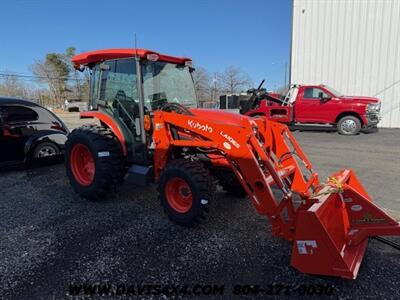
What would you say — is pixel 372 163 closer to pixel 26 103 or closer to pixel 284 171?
pixel 284 171

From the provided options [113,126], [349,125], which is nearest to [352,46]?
[349,125]

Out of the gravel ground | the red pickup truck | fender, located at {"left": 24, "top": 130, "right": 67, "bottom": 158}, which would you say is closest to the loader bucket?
the gravel ground

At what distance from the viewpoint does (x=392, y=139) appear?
1034 cm

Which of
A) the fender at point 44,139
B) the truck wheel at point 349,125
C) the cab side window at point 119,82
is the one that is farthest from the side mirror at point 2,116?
the truck wheel at point 349,125

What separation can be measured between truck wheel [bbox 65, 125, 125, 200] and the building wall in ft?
42.6

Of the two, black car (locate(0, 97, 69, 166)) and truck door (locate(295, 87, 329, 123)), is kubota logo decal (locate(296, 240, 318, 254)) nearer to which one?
black car (locate(0, 97, 69, 166))

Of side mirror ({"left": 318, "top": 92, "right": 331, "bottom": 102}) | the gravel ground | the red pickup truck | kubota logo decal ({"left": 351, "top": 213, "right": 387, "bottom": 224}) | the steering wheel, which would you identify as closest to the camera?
the gravel ground

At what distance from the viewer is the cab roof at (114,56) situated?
3.98m

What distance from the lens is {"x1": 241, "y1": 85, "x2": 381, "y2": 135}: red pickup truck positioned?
1098 centimetres

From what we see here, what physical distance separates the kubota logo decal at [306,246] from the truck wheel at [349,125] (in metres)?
10.0

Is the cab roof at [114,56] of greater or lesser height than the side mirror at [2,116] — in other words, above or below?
above

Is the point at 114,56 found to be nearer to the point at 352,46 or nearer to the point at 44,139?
the point at 44,139

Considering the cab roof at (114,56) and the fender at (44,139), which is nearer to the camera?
the cab roof at (114,56)

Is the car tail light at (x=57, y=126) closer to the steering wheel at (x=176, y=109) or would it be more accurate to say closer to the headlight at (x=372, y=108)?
the steering wheel at (x=176, y=109)
